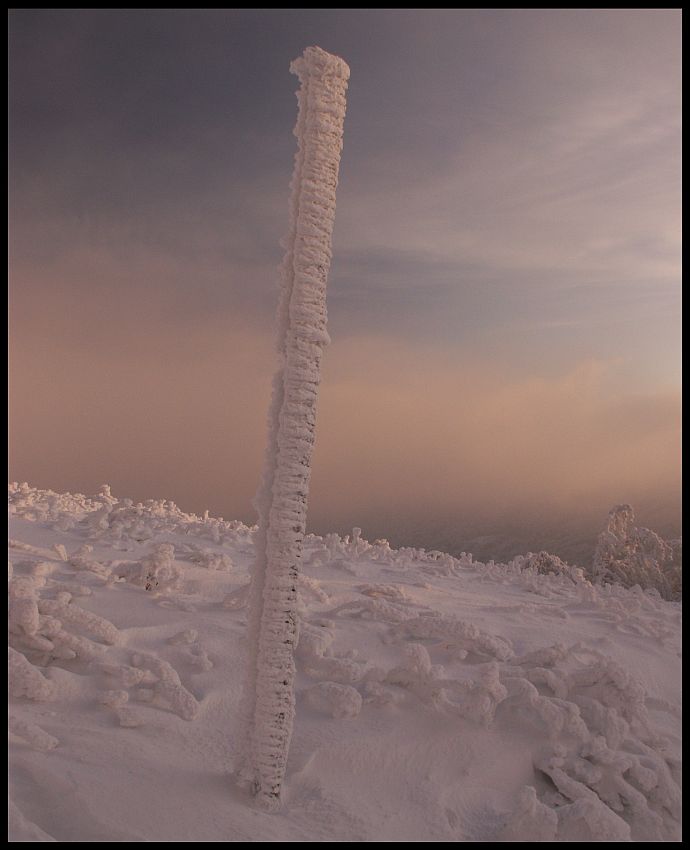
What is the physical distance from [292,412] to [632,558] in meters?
8.38

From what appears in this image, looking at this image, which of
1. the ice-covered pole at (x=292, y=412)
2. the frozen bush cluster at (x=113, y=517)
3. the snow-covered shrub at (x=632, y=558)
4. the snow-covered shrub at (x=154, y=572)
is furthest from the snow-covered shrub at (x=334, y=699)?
the snow-covered shrub at (x=632, y=558)

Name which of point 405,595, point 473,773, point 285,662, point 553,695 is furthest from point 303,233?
point 405,595

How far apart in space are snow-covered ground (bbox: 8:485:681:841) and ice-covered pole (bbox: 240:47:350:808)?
26 cm

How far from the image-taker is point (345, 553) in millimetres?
8719

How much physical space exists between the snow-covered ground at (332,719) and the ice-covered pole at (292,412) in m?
0.26

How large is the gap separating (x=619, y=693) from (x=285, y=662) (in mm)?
2594

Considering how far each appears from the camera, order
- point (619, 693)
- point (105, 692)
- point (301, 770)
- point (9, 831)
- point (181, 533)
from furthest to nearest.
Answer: point (181, 533)
point (619, 693)
point (105, 692)
point (301, 770)
point (9, 831)

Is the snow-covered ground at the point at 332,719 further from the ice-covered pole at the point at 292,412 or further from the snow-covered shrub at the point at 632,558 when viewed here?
the snow-covered shrub at the point at 632,558

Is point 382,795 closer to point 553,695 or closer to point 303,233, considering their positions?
point 553,695

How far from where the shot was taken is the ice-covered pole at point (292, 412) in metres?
2.85

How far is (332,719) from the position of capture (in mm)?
3787

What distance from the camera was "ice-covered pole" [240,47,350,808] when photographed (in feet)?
9.34

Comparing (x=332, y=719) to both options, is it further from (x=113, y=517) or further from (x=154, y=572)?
(x=113, y=517)

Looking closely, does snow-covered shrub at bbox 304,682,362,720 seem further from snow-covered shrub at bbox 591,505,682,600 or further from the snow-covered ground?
snow-covered shrub at bbox 591,505,682,600
